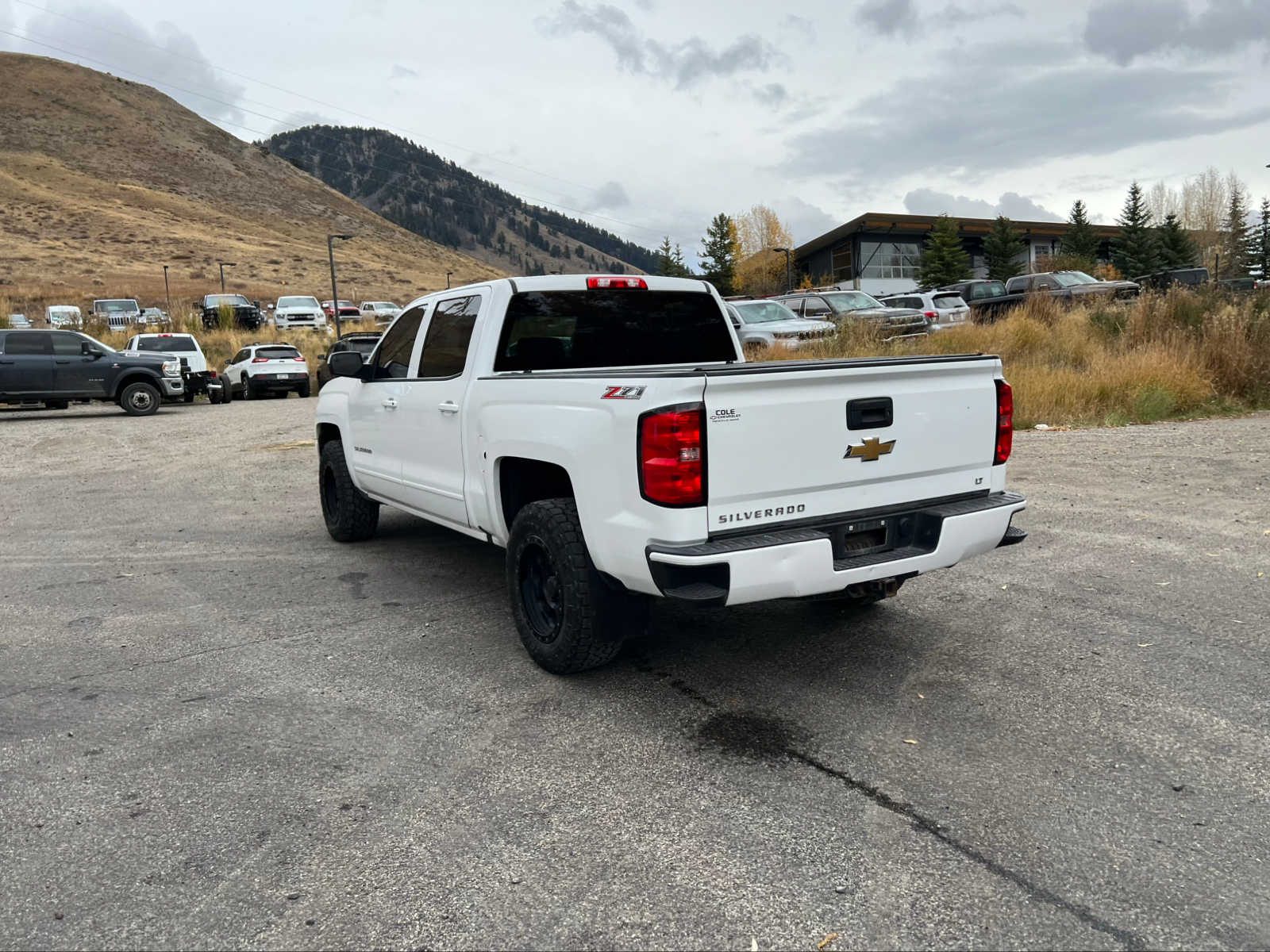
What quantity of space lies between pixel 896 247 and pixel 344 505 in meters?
65.0

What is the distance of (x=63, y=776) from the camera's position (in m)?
3.45

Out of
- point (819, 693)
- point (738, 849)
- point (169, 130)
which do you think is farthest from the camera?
point (169, 130)

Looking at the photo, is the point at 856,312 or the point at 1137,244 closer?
the point at 856,312

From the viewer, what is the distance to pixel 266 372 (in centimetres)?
2561

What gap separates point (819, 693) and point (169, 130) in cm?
13385

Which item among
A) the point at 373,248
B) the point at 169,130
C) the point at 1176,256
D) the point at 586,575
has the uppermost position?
the point at 169,130

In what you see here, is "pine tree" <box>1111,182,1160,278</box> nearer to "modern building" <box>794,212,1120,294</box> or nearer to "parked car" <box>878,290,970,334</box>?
"modern building" <box>794,212,1120,294</box>

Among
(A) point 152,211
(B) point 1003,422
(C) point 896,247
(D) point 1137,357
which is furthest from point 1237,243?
(A) point 152,211

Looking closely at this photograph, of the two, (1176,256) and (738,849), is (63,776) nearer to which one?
(738,849)

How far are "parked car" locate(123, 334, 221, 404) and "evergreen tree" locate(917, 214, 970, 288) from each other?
4605 cm

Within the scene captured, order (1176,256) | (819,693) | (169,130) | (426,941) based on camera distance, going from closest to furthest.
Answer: (426,941) < (819,693) < (1176,256) < (169,130)

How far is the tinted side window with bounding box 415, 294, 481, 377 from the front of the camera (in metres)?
5.32

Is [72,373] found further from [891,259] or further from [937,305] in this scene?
[891,259]

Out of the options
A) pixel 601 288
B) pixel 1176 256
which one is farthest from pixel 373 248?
pixel 601 288
